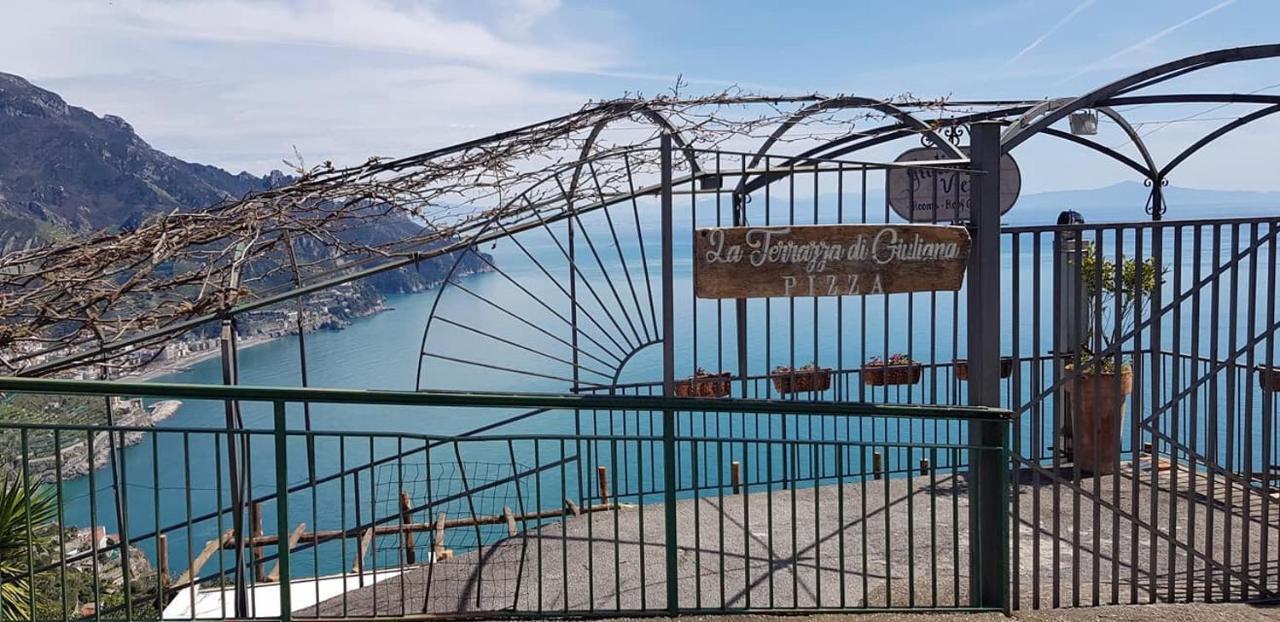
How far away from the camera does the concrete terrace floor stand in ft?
13.8

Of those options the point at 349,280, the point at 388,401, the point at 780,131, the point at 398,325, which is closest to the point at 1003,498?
the point at 388,401

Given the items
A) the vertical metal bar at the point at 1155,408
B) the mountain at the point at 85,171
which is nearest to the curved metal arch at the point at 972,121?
the vertical metal bar at the point at 1155,408

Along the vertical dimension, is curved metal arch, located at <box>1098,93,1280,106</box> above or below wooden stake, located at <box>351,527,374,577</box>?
above

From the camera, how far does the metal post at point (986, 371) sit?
13.4ft

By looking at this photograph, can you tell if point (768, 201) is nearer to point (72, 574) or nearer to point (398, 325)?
point (72, 574)

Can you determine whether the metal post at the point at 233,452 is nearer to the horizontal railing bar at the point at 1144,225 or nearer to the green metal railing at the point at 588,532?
the green metal railing at the point at 588,532

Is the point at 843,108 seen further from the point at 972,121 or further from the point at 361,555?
the point at 361,555

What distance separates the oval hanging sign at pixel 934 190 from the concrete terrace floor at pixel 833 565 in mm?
1543

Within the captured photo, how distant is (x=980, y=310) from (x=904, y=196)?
233 centimetres

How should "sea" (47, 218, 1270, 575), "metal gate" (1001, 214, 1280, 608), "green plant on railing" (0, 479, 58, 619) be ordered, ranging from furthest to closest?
"sea" (47, 218, 1270, 575), "green plant on railing" (0, 479, 58, 619), "metal gate" (1001, 214, 1280, 608)

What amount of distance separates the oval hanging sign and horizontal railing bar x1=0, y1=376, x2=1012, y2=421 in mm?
1259

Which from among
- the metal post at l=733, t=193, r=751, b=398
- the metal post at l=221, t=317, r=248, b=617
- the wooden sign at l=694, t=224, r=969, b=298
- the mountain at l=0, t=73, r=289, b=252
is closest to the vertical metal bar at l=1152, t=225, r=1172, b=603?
the wooden sign at l=694, t=224, r=969, b=298

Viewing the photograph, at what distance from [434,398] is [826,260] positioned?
178 centimetres

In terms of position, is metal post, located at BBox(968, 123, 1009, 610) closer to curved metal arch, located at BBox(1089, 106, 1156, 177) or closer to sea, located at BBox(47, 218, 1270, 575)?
curved metal arch, located at BBox(1089, 106, 1156, 177)
